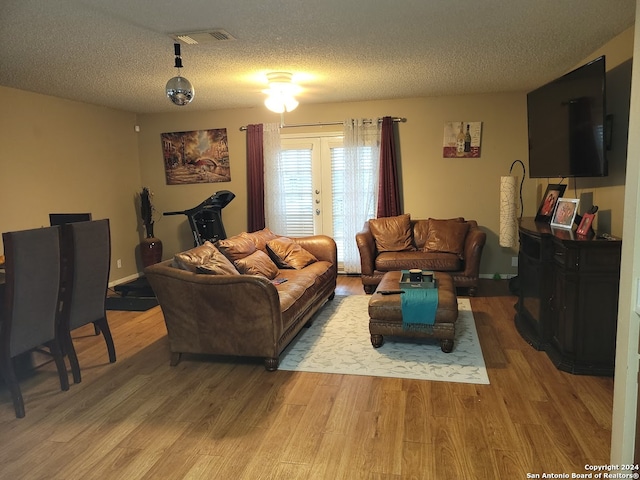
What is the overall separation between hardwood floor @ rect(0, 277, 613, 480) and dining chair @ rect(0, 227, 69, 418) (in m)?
0.38

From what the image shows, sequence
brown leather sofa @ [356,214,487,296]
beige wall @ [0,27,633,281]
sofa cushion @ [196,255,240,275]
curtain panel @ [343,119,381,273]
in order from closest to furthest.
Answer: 1. sofa cushion @ [196,255,240,275]
2. beige wall @ [0,27,633,281]
3. brown leather sofa @ [356,214,487,296]
4. curtain panel @ [343,119,381,273]

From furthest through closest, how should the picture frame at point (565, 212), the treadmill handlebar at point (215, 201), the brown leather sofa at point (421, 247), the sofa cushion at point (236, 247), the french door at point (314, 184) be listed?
the french door at point (314, 184) → the treadmill handlebar at point (215, 201) → the brown leather sofa at point (421, 247) → the sofa cushion at point (236, 247) → the picture frame at point (565, 212)

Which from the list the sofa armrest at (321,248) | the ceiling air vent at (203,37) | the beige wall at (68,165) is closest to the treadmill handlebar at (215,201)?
the sofa armrest at (321,248)

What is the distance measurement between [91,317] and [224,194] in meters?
2.54

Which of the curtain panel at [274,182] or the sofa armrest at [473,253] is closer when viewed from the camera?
the sofa armrest at [473,253]

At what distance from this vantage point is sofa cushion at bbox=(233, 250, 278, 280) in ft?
12.8

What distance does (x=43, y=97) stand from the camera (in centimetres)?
499

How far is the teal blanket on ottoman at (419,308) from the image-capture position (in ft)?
10.9

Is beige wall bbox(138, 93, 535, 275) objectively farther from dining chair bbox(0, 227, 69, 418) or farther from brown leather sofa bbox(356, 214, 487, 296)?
dining chair bbox(0, 227, 69, 418)

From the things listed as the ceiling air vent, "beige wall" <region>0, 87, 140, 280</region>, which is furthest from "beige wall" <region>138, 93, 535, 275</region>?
the ceiling air vent

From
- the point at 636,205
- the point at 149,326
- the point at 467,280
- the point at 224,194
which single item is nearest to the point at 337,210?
the point at 224,194

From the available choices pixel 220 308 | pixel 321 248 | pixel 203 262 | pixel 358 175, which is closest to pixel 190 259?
pixel 203 262

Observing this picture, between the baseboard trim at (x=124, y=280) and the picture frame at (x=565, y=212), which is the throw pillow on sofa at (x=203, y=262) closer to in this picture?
the picture frame at (x=565, y=212)

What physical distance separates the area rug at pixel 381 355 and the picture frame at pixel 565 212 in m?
1.16
